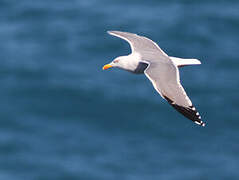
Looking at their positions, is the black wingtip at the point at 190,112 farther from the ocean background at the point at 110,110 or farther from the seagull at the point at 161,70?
the ocean background at the point at 110,110

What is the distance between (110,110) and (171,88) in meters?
12.9

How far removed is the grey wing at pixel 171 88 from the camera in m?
16.2

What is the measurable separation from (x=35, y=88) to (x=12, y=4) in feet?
19.5

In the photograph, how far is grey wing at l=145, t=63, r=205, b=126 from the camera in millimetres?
16203

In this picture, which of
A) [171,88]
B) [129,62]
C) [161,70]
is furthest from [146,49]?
[171,88]

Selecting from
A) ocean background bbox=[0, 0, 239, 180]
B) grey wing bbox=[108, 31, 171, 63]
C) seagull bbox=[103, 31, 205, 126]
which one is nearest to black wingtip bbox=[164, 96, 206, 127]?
seagull bbox=[103, 31, 205, 126]

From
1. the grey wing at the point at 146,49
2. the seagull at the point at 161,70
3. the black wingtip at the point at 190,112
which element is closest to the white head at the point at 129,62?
the seagull at the point at 161,70

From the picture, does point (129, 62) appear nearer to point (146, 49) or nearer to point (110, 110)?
point (146, 49)

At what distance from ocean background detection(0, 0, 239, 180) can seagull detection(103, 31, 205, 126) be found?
9609mm

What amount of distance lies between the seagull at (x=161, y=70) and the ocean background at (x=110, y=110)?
961 cm

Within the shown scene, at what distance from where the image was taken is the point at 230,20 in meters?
32.5

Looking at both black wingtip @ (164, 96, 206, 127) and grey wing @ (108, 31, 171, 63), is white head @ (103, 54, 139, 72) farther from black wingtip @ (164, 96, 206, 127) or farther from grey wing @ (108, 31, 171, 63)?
black wingtip @ (164, 96, 206, 127)

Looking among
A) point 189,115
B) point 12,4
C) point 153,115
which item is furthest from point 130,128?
point 189,115

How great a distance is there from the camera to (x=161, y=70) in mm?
17422
